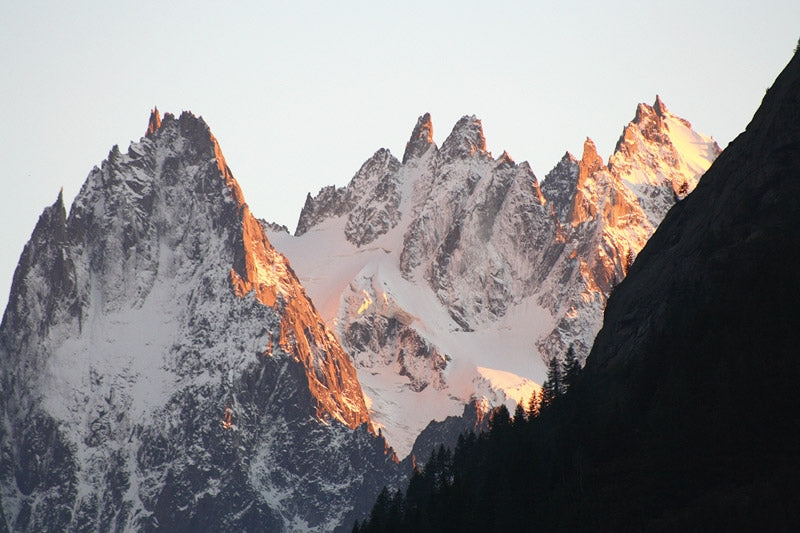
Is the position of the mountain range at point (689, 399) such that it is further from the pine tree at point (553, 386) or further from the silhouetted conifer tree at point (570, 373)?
the pine tree at point (553, 386)

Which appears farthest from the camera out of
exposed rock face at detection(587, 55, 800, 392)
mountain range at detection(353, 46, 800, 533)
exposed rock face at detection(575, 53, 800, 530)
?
exposed rock face at detection(587, 55, 800, 392)

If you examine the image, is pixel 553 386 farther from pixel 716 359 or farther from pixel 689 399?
pixel 689 399

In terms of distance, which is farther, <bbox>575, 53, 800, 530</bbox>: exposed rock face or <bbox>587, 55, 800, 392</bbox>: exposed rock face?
<bbox>587, 55, 800, 392</bbox>: exposed rock face

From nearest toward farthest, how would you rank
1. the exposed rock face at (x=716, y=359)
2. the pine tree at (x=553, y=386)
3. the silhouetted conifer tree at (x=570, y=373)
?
1. the exposed rock face at (x=716, y=359)
2. the silhouetted conifer tree at (x=570, y=373)
3. the pine tree at (x=553, y=386)

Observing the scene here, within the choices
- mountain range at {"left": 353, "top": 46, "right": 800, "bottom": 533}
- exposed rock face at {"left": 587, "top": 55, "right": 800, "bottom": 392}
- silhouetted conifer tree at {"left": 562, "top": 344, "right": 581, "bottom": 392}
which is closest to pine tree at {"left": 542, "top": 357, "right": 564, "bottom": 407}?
silhouetted conifer tree at {"left": 562, "top": 344, "right": 581, "bottom": 392}

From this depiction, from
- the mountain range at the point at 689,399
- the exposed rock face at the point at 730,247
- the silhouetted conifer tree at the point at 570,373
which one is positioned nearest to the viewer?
the mountain range at the point at 689,399

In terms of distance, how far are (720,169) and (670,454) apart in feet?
118

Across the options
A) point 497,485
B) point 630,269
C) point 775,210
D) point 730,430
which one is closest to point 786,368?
point 730,430

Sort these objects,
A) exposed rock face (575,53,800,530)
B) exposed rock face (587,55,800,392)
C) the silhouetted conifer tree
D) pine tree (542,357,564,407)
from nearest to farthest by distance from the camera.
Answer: exposed rock face (575,53,800,530)
exposed rock face (587,55,800,392)
the silhouetted conifer tree
pine tree (542,357,564,407)

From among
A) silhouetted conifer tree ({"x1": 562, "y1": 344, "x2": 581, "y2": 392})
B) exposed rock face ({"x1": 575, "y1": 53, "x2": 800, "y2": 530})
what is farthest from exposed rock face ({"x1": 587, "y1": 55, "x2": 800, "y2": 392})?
silhouetted conifer tree ({"x1": 562, "y1": 344, "x2": 581, "y2": 392})

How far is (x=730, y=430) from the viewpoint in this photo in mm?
114438

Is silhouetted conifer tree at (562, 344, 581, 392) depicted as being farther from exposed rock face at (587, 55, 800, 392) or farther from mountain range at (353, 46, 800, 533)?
exposed rock face at (587, 55, 800, 392)

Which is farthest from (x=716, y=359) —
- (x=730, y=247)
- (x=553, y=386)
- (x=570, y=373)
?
(x=553, y=386)

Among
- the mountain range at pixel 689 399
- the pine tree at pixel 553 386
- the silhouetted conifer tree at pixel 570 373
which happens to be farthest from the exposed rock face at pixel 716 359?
the pine tree at pixel 553 386
